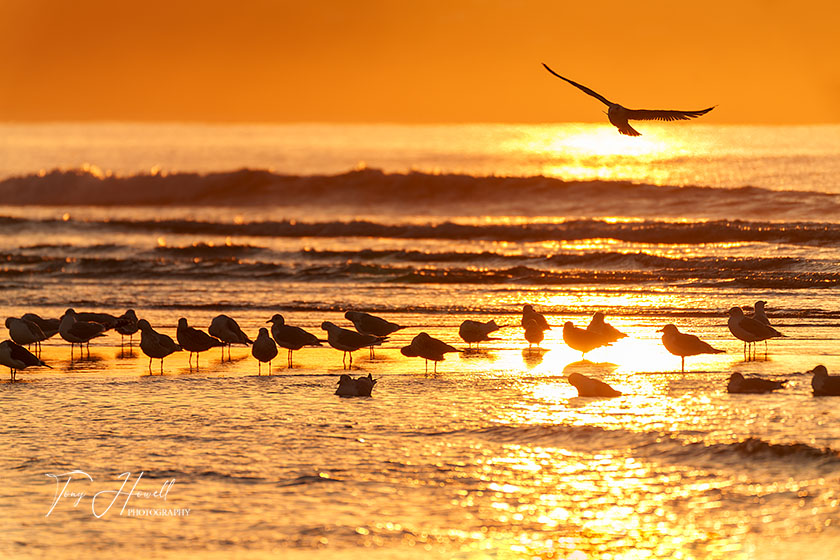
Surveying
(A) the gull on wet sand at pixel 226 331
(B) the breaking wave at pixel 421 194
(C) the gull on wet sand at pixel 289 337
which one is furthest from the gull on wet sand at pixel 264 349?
(B) the breaking wave at pixel 421 194

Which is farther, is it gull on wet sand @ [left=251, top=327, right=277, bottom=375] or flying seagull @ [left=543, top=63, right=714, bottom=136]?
gull on wet sand @ [left=251, top=327, right=277, bottom=375]

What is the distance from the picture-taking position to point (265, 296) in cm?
2306

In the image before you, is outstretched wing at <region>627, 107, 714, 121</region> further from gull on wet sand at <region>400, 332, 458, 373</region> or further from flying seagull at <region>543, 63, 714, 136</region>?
gull on wet sand at <region>400, 332, 458, 373</region>

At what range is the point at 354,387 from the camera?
40.1 feet

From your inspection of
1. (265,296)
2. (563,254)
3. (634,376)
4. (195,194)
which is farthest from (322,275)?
(195,194)

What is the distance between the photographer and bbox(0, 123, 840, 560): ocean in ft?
26.2

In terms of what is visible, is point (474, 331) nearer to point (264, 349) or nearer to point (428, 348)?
point (428, 348)

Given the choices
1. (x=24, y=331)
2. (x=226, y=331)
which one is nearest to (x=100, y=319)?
(x=24, y=331)

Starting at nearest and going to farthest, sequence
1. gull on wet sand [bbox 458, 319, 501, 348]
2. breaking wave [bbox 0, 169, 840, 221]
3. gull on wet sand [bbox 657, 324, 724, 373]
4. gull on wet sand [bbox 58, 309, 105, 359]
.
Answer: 1. gull on wet sand [bbox 657, 324, 724, 373]
2. gull on wet sand [bbox 458, 319, 501, 348]
3. gull on wet sand [bbox 58, 309, 105, 359]
4. breaking wave [bbox 0, 169, 840, 221]

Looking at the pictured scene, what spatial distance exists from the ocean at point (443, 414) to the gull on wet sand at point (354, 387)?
0.70 feet

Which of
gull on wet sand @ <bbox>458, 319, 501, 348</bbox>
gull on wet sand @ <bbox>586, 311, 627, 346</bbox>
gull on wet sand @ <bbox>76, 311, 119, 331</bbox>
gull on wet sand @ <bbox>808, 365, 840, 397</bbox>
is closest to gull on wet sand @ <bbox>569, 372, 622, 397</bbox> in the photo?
gull on wet sand @ <bbox>808, 365, 840, 397</bbox>

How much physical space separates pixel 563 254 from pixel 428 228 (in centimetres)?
973

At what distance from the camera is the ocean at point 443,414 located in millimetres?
7984

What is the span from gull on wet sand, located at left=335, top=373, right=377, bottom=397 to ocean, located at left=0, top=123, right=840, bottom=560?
215 millimetres
